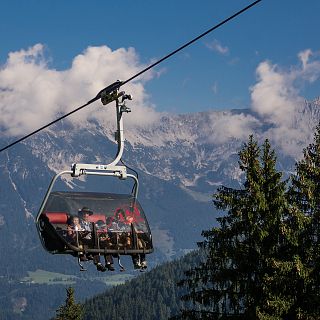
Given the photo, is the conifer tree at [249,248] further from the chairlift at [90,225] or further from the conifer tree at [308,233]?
the chairlift at [90,225]

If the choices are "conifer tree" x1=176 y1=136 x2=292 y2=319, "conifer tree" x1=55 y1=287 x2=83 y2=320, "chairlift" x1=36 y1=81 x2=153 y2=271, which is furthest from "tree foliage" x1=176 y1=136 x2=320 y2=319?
"conifer tree" x1=55 y1=287 x2=83 y2=320

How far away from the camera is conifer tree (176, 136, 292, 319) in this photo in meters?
25.3

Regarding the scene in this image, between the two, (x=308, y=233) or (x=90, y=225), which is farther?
(x=308, y=233)

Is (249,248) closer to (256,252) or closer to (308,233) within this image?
(256,252)

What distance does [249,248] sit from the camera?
26.5m

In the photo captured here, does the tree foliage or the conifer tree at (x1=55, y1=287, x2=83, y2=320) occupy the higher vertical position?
the conifer tree at (x1=55, y1=287, x2=83, y2=320)

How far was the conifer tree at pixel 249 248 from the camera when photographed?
83.1 feet

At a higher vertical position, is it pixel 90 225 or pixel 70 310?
pixel 70 310

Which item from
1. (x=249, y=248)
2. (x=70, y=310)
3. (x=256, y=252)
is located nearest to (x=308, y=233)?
(x=256, y=252)

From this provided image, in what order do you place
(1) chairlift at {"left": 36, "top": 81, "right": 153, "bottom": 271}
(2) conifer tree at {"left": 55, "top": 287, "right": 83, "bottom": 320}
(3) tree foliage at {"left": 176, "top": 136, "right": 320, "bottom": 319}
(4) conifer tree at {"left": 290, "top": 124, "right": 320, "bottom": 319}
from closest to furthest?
(1) chairlift at {"left": 36, "top": 81, "right": 153, "bottom": 271} → (4) conifer tree at {"left": 290, "top": 124, "right": 320, "bottom": 319} → (3) tree foliage at {"left": 176, "top": 136, "right": 320, "bottom": 319} → (2) conifer tree at {"left": 55, "top": 287, "right": 83, "bottom": 320}

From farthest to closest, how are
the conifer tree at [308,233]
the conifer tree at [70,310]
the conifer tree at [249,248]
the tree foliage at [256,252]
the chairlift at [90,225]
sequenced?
the conifer tree at [70,310], the conifer tree at [249,248], the tree foliage at [256,252], the conifer tree at [308,233], the chairlift at [90,225]

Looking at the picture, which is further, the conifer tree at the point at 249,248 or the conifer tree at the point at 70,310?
the conifer tree at the point at 70,310

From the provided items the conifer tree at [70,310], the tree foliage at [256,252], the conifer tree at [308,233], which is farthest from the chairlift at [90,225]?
the conifer tree at [70,310]

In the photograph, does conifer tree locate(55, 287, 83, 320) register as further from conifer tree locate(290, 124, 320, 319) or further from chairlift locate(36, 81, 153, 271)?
chairlift locate(36, 81, 153, 271)
